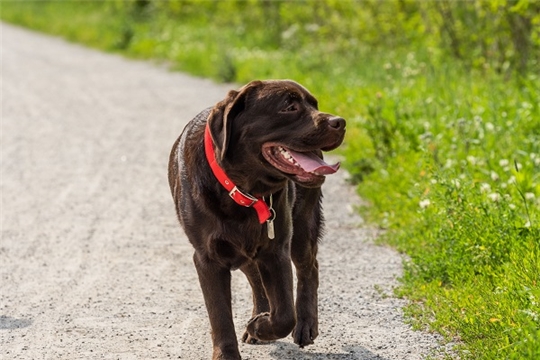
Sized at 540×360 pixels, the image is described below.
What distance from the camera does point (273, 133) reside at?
15.0 feet

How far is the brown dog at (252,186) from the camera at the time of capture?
456 centimetres

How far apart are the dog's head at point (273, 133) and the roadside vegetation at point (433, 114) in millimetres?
1123

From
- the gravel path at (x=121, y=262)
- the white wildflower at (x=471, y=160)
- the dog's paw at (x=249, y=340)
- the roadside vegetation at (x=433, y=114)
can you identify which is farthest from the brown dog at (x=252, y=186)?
the white wildflower at (x=471, y=160)

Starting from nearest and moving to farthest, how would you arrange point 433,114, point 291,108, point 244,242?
point 291,108
point 244,242
point 433,114

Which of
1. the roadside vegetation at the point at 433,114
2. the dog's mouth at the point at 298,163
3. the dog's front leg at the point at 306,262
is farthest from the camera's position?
the roadside vegetation at the point at 433,114

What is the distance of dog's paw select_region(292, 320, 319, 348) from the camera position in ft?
17.0

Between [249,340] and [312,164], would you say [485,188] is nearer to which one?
[249,340]

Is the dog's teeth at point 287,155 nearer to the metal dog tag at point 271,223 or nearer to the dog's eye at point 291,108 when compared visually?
the dog's eye at point 291,108

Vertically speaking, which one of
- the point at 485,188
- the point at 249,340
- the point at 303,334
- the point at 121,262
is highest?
the point at 485,188

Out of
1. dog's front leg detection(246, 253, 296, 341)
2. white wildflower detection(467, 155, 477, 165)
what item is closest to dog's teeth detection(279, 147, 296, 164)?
dog's front leg detection(246, 253, 296, 341)

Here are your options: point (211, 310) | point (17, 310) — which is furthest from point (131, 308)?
point (211, 310)

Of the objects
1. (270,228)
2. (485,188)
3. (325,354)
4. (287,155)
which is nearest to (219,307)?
(270,228)

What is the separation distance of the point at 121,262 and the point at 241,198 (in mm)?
2441

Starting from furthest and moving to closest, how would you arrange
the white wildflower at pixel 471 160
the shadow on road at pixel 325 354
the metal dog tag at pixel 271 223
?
the white wildflower at pixel 471 160 < the shadow on road at pixel 325 354 < the metal dog tag at pixel 271 223
